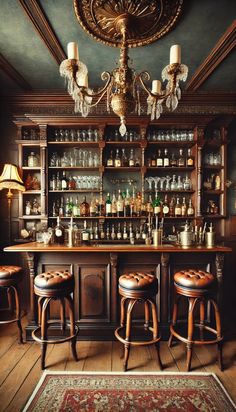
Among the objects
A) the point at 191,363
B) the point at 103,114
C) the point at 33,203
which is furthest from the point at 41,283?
the point at 103,114

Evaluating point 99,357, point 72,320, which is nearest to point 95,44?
Result: point 72,320

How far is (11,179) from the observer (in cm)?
393

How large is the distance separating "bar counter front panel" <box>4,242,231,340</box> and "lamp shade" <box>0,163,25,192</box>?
4.19 ft

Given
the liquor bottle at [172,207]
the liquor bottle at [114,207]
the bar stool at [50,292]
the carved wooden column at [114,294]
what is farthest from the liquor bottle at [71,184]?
the bar stool at [50,292]

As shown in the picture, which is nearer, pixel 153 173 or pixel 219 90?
pixel 219 90

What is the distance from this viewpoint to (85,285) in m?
2.99

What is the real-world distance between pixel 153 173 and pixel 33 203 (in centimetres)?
205

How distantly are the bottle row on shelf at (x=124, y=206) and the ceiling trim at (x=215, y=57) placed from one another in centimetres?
173

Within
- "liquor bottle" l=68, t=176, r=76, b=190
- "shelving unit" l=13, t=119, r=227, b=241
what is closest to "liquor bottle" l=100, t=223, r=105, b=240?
"shelving unit" l=13, t=119, r=227, b=241

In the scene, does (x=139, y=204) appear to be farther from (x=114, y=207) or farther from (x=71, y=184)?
(x=71, y=184)

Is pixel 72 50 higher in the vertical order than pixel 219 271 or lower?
higher

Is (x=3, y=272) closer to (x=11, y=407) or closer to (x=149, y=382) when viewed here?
(x=11, y=407)

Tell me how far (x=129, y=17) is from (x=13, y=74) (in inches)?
78.0

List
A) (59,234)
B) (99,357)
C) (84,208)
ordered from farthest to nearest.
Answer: (84,208) < (59,234) < (99,357)
